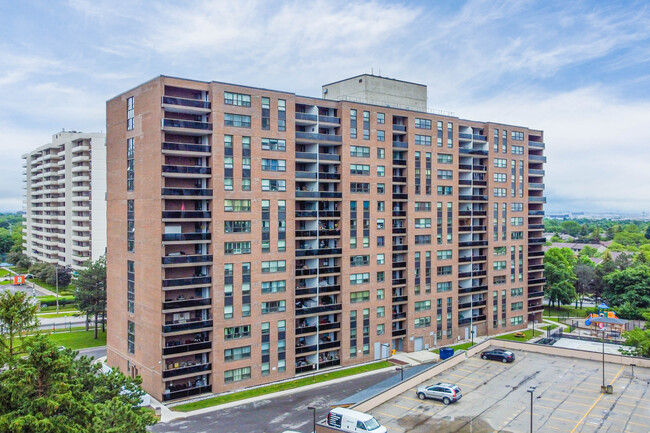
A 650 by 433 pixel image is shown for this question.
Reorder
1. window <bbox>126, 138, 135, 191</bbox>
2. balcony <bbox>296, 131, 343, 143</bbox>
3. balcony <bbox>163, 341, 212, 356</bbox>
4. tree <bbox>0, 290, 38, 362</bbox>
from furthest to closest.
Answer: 1. balcony <bbox>296, 131, 343, 143</bbox>
2. window <bbox>126, 138, 135, 191</bbox>
3. balcony <bbox>163, 341, 212, 356</bbox>
4. tree <bbox>0, 290, 38, 362</bbox>

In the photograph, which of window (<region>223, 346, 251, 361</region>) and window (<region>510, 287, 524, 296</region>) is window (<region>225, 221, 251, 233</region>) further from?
window (<region>510, 287, 524, 296</region>)

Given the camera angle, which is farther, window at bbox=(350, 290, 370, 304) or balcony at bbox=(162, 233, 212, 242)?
window at bbox=(350, 290, 370, 304)

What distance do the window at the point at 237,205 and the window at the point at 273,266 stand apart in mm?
7455

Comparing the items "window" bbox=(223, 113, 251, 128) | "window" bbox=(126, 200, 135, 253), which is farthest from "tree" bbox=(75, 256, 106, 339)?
"window" bbox=(223, 113, 251, 128)

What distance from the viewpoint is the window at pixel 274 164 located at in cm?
6500

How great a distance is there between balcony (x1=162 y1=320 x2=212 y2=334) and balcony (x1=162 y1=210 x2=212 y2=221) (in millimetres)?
12080

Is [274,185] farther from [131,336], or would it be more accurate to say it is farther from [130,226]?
[131,336]

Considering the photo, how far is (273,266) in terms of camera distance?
→ 216ft

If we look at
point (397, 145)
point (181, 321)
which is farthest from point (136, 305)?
point (397, 145)

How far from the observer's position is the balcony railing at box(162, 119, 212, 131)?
58.8 metres

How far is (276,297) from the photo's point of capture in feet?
216

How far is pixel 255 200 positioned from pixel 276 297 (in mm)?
12805

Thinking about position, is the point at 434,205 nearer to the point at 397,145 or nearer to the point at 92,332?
the point at 397,145

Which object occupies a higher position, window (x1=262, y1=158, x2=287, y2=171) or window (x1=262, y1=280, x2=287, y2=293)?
window (x1=262, y1=158, x2=287, y2=171)
